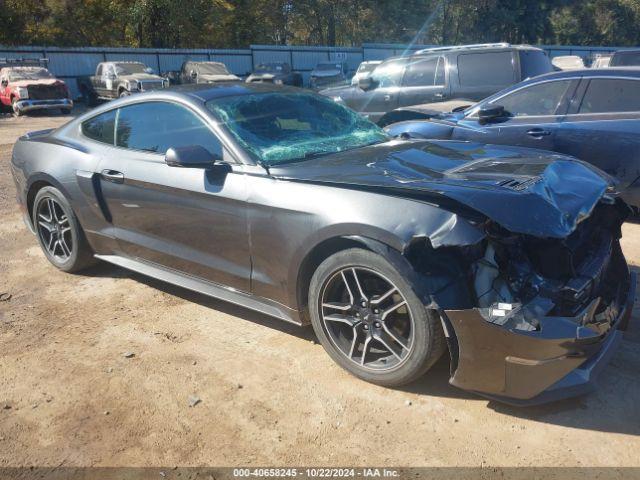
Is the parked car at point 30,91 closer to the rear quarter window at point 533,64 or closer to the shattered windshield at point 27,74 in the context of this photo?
the shattered windshield at point 27,74

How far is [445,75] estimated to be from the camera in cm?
912

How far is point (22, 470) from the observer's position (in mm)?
2627

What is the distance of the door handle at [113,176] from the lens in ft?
13.7

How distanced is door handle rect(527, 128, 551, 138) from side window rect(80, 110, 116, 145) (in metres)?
4.08

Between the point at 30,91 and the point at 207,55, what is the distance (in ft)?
47.6

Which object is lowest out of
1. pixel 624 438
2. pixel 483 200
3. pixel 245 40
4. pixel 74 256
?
pixel 624 438

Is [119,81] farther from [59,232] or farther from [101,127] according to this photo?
[101,127]

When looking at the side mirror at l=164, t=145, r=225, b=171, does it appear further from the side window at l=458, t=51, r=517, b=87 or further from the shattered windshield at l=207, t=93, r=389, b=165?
the side window at l=458, t=51, r=517, b=87

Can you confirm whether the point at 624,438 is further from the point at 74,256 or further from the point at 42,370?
the point at 74,256

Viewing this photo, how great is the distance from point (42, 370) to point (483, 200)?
275 centimetres

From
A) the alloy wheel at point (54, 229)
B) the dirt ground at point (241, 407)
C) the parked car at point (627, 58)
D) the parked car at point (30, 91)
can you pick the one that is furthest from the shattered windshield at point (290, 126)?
the parked car at point (30, 91)

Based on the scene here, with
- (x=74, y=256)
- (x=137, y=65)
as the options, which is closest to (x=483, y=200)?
(x=74, y=256)

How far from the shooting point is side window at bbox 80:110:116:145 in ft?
14.8

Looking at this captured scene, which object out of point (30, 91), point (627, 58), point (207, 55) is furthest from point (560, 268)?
point (207, 55)
